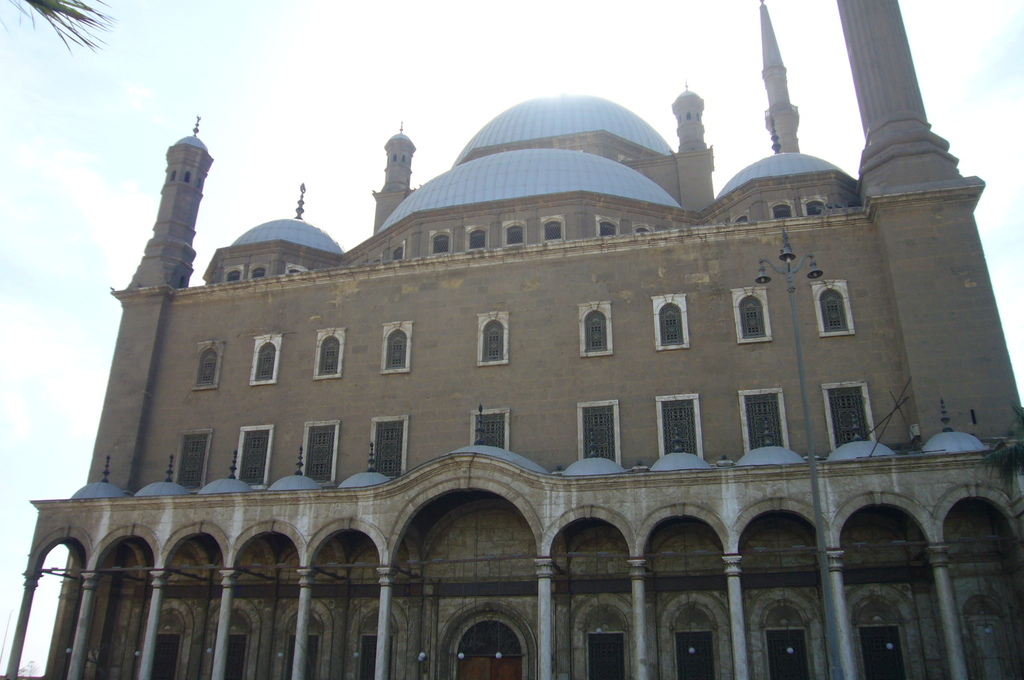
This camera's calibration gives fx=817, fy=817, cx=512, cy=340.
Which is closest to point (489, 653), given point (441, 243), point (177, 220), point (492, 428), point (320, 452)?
point (492, 428)

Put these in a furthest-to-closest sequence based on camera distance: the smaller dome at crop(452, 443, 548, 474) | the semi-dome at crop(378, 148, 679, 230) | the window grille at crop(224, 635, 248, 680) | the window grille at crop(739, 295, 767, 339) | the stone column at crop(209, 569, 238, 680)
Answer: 1. the semi-dome at crop(378, 148, 679, 230)
2. the window grille at crop(224, 635, 248, 680)
3. the window grille at crop(739, 295, 767, 339)
4. the stone column at crop(209, 569, 238, 680)
5. the smaller dome at crop(452, 443, 548, 474)

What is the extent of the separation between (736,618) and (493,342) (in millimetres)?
8802

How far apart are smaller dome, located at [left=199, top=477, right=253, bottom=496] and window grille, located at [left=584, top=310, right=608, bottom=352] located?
8769mm

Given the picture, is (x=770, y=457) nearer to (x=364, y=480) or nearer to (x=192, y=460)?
(x=364, y=480)

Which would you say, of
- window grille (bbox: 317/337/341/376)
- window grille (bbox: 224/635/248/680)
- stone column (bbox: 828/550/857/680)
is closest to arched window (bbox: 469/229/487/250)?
window grille (bbox: 317/337/341/376)

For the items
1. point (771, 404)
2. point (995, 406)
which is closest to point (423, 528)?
point (771, 404)

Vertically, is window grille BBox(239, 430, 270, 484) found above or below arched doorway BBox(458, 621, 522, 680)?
above

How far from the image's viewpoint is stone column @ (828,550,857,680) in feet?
44.9

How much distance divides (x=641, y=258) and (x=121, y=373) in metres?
14.7

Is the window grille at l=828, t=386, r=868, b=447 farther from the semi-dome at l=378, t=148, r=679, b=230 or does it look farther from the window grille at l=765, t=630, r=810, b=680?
the semi-dome at l=378, t=148, r=679, b=230

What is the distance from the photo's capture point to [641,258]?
20.3 meters

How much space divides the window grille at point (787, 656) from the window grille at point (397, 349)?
10605mm

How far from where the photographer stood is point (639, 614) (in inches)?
607

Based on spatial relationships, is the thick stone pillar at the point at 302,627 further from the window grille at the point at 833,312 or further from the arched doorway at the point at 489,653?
the window grille at the point at 833,312
